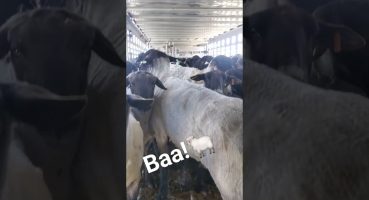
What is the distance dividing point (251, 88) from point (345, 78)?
1.58 feet

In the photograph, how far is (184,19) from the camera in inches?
82.9

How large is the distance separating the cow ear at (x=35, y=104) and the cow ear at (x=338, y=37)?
131 centimetres

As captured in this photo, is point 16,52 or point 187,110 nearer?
point 16,52

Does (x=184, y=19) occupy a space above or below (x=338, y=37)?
above

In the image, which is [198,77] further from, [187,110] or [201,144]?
[201,144]

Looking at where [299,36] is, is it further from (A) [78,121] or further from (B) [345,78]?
(A) [78,121]

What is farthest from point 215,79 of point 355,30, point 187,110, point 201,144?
point 355,30

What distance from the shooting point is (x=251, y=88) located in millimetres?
2109

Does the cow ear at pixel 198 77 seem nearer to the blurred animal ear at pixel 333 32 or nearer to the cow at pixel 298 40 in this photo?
the cow at pixel 298 40

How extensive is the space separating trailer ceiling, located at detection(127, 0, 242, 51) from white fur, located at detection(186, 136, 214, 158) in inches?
17.9

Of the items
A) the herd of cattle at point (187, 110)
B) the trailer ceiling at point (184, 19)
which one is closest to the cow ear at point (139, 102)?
the herd of cattle at point (187, 110)

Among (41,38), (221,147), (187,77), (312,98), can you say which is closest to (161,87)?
(187,77)

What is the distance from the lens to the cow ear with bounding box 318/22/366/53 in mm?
2123

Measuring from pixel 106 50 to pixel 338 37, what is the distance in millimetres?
1157
